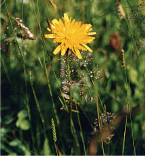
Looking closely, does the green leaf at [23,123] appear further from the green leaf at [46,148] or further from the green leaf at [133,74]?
the green leaf at [133,74]

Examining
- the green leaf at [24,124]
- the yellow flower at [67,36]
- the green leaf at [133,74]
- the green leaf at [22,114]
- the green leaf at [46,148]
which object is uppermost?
the yellow flower at [67,36]

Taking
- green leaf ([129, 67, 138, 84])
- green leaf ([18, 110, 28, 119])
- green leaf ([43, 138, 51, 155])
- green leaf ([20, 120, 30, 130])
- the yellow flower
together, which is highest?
the yellow flower

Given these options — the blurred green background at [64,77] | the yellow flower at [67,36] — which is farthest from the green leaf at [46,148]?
the yellow flower at [67,36]

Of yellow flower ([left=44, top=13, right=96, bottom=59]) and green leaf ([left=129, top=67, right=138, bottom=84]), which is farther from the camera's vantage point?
green leaf ([left=129, top=67, right=138, bottom=84])

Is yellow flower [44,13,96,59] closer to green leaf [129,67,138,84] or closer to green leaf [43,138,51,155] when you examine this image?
green leaf [129,67,138,84]

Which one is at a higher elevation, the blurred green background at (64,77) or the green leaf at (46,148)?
the blurred green background at (64,77)

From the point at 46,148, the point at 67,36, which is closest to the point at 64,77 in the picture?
the point at 67,36

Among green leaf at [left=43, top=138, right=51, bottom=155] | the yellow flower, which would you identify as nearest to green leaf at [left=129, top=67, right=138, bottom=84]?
the yellow flower

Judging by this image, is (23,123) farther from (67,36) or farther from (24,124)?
(67,36)

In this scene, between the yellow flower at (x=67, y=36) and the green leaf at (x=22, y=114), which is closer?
the yellow flower at (x=67, y=36)
